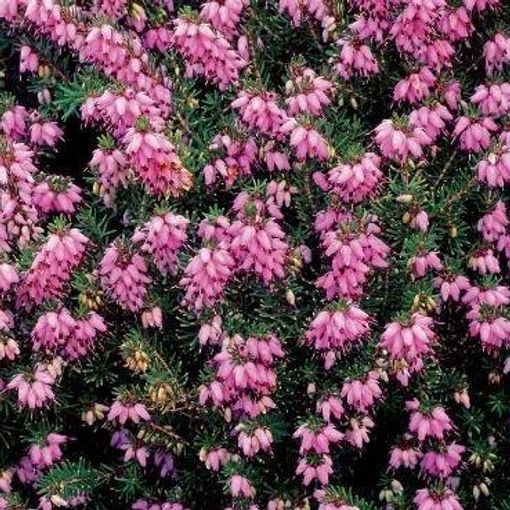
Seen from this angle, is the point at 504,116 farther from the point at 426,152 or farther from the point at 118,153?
the point at 118,153

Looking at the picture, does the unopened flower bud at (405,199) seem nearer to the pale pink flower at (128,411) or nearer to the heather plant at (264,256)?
the heather plant at (264,256)

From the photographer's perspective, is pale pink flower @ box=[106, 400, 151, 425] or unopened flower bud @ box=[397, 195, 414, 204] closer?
unopened flower bud @ box=[397, 195, 414, 204]

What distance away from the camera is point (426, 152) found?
4.10 meters

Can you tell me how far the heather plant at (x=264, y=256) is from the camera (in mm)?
3758

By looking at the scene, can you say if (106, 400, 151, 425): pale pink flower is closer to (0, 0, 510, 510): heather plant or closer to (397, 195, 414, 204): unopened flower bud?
(0, 0, 510, 510): heather plant

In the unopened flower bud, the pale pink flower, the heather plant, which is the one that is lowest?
the pale pink flower

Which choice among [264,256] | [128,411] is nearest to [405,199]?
[264,256]

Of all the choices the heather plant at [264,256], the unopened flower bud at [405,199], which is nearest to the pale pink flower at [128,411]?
the heather plant at [264,256]

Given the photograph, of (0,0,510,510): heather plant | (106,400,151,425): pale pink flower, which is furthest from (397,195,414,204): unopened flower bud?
(106,400,151,425): pale pink flower

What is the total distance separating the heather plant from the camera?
3.76 meters

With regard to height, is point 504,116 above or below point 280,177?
above

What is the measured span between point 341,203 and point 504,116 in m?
0.80

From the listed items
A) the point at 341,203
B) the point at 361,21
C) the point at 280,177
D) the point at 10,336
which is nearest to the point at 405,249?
the point at 341,203

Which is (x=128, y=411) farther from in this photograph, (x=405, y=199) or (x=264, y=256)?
(x=405, y=199)
